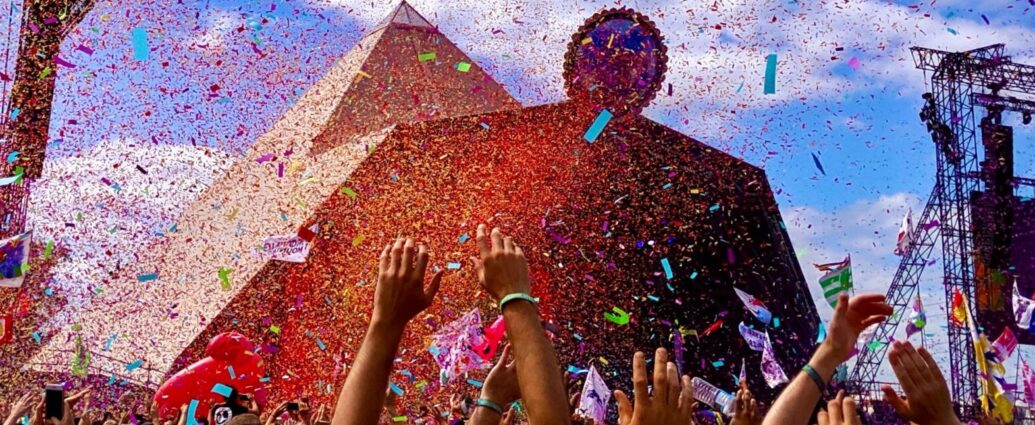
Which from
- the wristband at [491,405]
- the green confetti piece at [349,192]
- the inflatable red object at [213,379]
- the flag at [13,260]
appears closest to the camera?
the wristband at [491,405]

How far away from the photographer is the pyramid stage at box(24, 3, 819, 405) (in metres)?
17.5

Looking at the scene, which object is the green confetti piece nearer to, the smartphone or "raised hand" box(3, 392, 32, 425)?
"raised hand" box(3, 392, 32, 425)

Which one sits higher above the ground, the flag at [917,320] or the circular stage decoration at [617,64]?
the circular stage decoration at [617,64]

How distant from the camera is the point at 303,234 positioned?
55.6ft

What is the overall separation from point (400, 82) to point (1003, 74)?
12.8 metres

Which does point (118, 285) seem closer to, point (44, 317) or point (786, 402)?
point (44, 317)

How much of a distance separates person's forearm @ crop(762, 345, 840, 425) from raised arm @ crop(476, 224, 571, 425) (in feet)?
2.49

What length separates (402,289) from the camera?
91.4 inches

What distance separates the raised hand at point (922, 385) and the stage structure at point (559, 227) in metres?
14.6

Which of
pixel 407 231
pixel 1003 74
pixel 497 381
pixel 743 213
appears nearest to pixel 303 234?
pixel 407 231

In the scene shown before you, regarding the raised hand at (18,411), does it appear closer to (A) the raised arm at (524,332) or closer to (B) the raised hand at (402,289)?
(B) the raised hand at (402,289)

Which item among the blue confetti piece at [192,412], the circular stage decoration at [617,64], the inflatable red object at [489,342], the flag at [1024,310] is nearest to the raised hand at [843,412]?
the blue confetti piece at [192,412]

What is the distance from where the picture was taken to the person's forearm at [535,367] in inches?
78.6

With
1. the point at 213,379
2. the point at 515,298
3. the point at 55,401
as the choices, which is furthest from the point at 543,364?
the point at 213,379
